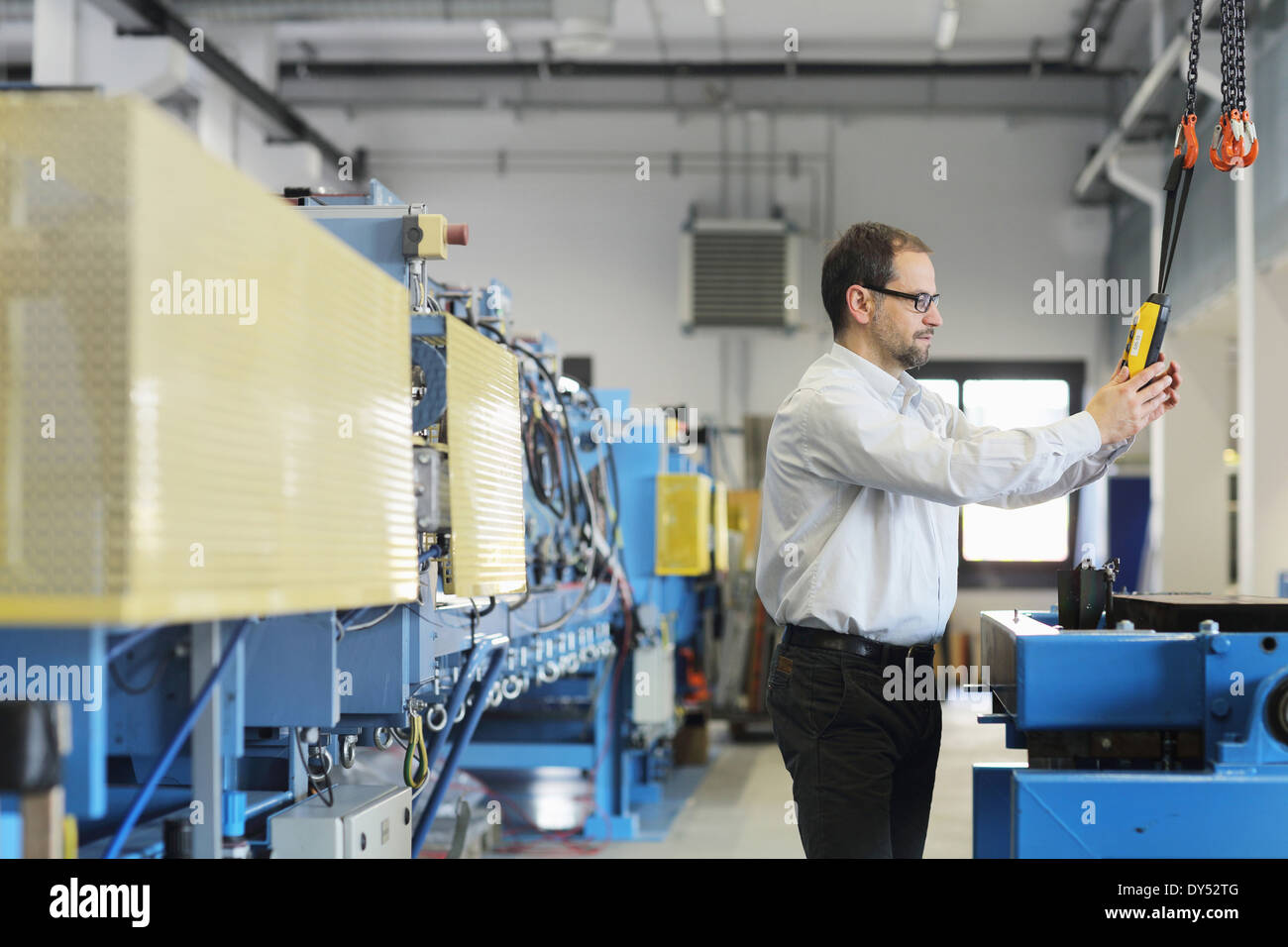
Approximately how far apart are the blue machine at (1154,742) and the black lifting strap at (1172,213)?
531 millimetres

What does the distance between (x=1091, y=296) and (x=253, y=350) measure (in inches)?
342

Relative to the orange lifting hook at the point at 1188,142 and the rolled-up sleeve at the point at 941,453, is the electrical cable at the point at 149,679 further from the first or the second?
the orange lifting hook at the point at 1188,142

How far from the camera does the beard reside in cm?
206

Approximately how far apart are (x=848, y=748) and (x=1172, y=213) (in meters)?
0.96

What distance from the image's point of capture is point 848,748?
1869mm

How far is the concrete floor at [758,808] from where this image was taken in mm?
4488

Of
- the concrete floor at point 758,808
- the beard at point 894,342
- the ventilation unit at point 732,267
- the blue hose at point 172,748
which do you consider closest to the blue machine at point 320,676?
the blue hose at point 172,748

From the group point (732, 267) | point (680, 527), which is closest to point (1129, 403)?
point (680, 527)

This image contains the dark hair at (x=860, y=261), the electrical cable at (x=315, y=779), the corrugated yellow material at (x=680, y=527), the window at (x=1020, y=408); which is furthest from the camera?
the window at (x=1020, y=408)

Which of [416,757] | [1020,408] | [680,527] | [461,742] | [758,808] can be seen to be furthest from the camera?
[1020,408]

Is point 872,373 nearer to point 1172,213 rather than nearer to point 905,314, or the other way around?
point 905,314

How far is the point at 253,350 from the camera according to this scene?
4.11 ft
